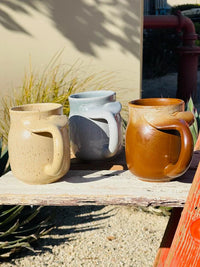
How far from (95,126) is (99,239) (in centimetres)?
132

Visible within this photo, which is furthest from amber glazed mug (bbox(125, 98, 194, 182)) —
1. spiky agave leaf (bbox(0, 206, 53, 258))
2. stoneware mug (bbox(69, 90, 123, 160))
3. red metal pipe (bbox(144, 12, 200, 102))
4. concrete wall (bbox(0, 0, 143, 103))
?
red metal pipe (bbox(144, 12, 200, 102))

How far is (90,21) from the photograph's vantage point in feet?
10.7

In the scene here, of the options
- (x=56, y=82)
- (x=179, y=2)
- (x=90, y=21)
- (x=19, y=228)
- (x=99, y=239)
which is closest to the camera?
(x=19, y=228)

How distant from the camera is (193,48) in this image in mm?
5684

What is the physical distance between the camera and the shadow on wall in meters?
3.22

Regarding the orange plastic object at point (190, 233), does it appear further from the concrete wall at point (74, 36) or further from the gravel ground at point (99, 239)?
the concrete wall at point (74, 36)

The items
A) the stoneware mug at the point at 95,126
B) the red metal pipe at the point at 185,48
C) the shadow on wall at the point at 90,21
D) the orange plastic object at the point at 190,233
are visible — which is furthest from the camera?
the red metal pipe at the point at 185,48

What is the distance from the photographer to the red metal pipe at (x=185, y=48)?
543 centimetres

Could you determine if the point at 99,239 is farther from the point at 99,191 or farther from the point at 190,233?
the point at 190,233

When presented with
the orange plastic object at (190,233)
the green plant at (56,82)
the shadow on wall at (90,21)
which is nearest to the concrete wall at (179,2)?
the shadow on wall at (90,21)

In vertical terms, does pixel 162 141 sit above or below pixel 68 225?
above

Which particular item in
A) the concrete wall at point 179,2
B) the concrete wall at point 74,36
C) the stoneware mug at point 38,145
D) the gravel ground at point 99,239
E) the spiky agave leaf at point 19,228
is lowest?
the gravel ground at point 99,239

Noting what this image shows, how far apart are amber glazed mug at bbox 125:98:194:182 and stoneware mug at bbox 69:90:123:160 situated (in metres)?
0.15

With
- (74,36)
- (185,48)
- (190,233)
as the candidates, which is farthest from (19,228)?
(185,48)
